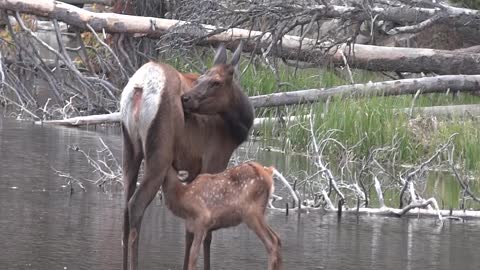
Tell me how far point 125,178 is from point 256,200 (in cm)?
101

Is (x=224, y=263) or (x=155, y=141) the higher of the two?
(x=155, y=141)

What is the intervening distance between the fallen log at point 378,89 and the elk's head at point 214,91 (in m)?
8.24

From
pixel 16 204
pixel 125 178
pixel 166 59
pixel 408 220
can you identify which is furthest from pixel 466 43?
pixel 125 178

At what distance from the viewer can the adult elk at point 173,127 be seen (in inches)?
328

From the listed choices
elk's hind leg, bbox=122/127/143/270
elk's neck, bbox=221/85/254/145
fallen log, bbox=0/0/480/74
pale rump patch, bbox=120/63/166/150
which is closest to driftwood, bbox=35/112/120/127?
fallen log, bbox=0/0/480/74

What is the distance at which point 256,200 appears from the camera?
844 centimetres

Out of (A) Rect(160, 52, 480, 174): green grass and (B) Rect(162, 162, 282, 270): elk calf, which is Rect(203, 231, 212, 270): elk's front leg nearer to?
(B) Rect(162, 162, 282, 270): elk calf

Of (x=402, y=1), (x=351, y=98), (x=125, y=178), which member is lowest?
(x=125, y=178)

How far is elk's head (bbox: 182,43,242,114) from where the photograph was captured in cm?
880

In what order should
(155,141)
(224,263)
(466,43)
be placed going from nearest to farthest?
(155,141), (224,263), (466,43)

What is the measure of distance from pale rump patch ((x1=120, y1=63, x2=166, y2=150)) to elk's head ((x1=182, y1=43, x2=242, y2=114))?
38 centimetres

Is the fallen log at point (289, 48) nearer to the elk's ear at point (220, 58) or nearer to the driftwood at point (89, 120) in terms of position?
the driftwood at point (89, 120)

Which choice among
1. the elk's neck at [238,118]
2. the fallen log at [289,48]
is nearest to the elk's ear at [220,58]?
the elk's neck at [238,118]

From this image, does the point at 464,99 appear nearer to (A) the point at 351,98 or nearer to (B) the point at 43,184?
(A) the point at 351,98
